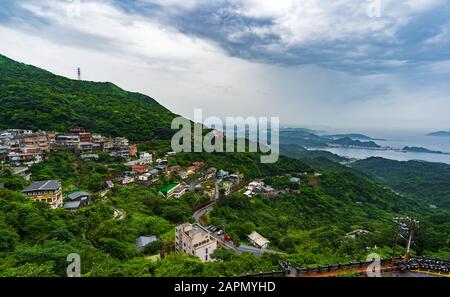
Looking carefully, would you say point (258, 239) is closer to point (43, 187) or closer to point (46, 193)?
point (46, 193)

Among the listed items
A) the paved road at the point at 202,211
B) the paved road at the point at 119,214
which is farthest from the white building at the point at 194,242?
the paved road at the point at 202,211

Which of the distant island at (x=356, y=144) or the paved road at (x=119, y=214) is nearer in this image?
the paved road at (x=119, y=214)

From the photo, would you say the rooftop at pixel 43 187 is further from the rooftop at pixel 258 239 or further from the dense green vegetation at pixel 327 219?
the rooftop at pixel 258 239

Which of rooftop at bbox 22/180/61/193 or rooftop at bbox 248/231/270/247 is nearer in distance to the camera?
rooftop at bbox 22/180/61/193

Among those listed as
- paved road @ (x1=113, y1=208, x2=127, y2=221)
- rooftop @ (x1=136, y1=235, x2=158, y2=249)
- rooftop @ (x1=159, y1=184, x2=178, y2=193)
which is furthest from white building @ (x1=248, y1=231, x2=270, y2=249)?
rooftop @ (x1=159, y1=184, x2=178, y2=193)

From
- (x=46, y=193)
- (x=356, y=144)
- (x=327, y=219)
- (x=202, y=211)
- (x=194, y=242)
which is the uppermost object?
(x=46, y=193)

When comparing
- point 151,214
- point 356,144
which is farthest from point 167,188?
point 356,144

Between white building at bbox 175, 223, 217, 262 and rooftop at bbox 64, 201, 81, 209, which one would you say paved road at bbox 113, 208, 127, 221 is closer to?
rooftop at bbox 64, 201, 81, 209
